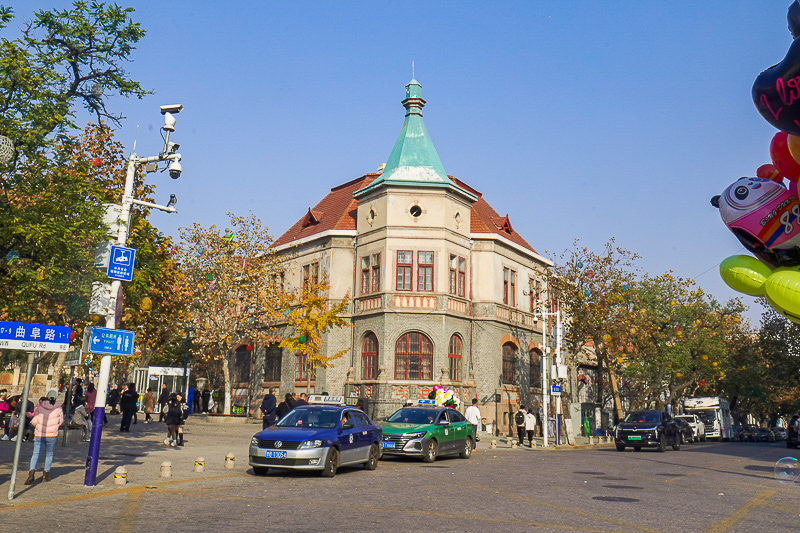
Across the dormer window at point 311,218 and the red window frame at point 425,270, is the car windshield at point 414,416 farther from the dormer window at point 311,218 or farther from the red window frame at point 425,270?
the dormer window at point 311,218

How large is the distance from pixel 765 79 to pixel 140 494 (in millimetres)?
10779

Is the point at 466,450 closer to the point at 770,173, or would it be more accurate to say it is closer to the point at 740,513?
the point at 740,513

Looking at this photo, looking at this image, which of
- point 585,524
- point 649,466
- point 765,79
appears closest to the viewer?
point 765,79

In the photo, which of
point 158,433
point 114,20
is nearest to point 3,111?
point 114,20

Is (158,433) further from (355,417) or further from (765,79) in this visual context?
(765,79)

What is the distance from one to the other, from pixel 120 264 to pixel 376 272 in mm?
25137

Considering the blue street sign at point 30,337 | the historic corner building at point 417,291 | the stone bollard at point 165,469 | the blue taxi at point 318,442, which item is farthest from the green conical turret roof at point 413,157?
the blue street sign at point 30,337

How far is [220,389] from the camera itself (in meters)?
51.1

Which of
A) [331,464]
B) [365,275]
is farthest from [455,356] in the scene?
[331,464]

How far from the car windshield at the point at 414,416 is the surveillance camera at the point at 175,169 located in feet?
34.3

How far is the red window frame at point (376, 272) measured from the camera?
37.3 metres

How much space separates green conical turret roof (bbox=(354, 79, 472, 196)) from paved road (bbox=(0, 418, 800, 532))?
812 inches

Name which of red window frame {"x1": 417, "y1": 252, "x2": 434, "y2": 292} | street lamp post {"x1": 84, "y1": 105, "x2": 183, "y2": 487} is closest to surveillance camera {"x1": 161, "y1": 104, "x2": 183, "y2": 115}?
street lamp post {"x1": 84, "y1": 105, "x2": 183, "y2": 487}

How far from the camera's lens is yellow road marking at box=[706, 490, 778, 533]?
969 cm
